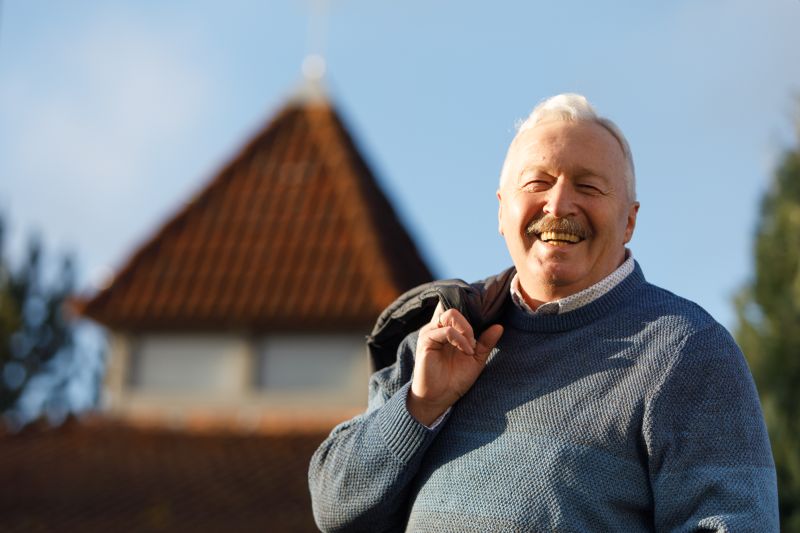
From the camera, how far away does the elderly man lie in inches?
102

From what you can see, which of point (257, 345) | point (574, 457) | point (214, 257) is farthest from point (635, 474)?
point (214, 257)

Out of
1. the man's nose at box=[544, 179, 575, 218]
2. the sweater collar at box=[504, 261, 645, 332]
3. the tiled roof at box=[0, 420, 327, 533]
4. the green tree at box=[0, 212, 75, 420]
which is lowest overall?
the green tree at box=[0, 212, 75, 420]

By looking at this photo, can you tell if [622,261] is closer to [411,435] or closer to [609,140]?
[609,140]

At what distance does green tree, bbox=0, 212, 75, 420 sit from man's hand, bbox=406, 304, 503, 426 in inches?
1156

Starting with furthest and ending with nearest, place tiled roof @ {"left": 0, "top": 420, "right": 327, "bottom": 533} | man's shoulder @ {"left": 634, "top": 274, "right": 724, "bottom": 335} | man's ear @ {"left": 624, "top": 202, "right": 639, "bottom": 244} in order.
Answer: tiled roof @ {"left": 0, "top": 420, "right": 327, "bottom": 533} → man's ear @ {"left": 624, "top": 202, "right": 639, "bottom": 244} → man's shoulder @ {"left": 634, "top": 274, "right": 724, "bottom": 335}

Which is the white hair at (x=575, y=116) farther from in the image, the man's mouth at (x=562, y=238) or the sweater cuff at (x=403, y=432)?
the sweater cuff at (x=403, y=432)

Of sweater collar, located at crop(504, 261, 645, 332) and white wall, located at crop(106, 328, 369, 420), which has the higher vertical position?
sweater collar, located at crop(504, 261, 645, 332)

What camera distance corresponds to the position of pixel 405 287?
42.5 ft

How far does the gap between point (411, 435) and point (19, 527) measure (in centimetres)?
892

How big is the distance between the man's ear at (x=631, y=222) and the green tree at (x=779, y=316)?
765 cm

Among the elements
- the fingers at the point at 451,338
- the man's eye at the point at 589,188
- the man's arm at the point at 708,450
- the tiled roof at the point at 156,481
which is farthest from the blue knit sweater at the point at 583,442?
the tiled roof at the point at 156,481

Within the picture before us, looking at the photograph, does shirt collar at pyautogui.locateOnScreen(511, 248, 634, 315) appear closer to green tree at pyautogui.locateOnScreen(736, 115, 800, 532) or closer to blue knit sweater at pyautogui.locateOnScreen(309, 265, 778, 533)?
blue knit sweater at pyautogui.locateOnScreen(309, 265, 778, 533)

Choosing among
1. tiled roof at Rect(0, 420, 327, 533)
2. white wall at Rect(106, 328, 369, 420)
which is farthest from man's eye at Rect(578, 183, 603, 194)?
white wall at Rect(106, 328, 369, 420)

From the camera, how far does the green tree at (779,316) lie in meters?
10.4
